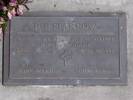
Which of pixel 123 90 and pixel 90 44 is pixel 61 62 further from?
pixel 123 90

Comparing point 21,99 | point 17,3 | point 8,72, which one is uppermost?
point 17,3

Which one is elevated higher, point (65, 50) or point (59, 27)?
point (59, 27)

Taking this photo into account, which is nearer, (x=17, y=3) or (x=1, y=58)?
(x=17, y=3)

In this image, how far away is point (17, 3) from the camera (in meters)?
4.68

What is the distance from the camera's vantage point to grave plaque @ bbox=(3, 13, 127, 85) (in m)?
4.95

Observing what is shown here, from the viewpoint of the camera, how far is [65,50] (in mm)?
4977

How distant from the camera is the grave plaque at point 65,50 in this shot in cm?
495

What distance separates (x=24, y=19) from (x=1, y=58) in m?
0.51

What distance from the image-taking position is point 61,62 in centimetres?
496

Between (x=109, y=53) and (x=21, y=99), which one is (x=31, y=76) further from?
(x=109, y=53)

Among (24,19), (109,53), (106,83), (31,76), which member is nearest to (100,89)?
(106,83)

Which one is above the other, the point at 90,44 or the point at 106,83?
the point at 90,44

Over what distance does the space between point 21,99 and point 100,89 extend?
889mm

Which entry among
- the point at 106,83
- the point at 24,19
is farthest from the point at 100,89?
the point at 24,19
